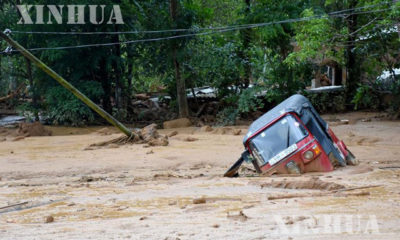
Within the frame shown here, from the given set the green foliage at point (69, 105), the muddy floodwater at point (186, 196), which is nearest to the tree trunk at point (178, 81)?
the green foliage at point (69, 105)

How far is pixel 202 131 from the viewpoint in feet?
65.8

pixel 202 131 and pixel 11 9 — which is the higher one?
pixel 11 9

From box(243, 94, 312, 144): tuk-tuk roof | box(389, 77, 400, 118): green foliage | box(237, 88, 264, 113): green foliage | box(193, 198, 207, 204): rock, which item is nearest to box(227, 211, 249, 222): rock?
box(193, 198, 207, 204): rock

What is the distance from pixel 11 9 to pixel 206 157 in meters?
14.3

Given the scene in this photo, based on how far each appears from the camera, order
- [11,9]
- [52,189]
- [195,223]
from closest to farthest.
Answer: [195,223]
[52,189]
[11,9]

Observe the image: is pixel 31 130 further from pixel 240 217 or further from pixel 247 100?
pixel 240 217

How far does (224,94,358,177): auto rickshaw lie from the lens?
977 cm

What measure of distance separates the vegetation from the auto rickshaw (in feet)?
37.0

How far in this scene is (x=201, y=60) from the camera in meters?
23.2

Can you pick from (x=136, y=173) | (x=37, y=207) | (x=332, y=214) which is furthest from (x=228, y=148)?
(x=332, y=214)

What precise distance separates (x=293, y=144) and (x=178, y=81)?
14.2m

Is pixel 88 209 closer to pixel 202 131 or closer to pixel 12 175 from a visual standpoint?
pixel 12 175

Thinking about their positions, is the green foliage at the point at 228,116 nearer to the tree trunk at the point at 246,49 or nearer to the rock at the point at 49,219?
the tree trunk at the point at 246,49

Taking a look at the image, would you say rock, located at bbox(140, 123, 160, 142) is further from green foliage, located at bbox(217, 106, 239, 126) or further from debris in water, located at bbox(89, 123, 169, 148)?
green foliage, located at bbox(217, 106, 239, 126)
